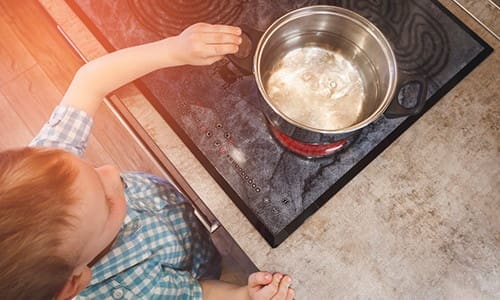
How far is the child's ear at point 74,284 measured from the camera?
0.57m

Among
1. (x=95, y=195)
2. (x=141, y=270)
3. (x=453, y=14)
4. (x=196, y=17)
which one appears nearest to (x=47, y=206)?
(x=95, y=195)

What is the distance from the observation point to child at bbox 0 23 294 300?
19.5 inches

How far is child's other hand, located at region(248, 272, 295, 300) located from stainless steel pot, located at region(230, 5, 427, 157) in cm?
18

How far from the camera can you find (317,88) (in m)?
0.70

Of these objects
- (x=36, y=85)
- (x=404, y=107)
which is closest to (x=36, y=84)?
(x=36, y=85)

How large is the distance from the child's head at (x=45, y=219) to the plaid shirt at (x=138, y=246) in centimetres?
13

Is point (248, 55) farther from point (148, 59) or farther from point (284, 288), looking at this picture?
point (284, 288)

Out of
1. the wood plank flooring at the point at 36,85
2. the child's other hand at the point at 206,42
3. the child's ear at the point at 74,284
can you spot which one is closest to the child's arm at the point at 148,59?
the child's other hand at the point at 206,42

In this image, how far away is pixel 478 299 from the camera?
0.65 meters

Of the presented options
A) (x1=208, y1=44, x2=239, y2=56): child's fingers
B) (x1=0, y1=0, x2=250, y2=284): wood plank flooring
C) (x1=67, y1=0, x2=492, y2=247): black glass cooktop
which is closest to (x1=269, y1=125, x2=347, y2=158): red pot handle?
(x1=67, y1=0, x2=492, y2=247): black glass cooktop

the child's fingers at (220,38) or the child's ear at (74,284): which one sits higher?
the child's fingers at (220,38)

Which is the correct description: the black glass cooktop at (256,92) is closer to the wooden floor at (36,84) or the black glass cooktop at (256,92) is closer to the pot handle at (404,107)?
the pot handle at (404,107)

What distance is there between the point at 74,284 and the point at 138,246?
144 mm

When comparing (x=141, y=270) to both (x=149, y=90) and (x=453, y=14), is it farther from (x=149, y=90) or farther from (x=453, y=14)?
(x=453, y=14)
